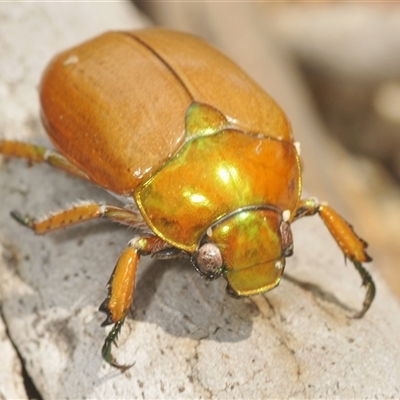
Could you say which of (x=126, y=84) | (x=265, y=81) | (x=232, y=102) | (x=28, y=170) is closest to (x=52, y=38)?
(x=28, y=170)

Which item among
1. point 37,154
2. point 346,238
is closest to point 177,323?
point 346,238

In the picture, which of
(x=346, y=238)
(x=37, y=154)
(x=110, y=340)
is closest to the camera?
(x=110, y=340)

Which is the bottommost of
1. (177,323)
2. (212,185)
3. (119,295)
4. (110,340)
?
(177,323)

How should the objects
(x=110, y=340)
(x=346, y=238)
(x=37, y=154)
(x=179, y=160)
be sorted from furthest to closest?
(x=37, y=154) < (x=346, y=238) < (x=179, y=160) < (x=110, y=340)

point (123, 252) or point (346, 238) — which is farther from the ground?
point (123, 252)

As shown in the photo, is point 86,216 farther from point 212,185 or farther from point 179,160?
point 212,185

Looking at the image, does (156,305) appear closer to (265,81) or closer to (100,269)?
(100,269)

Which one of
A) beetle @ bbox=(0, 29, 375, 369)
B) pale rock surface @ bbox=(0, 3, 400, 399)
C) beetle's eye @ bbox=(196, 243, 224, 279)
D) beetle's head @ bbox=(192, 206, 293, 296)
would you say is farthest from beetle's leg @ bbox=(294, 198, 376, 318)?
beetle's eye @ bbox=(196, 243, 224, 279)
